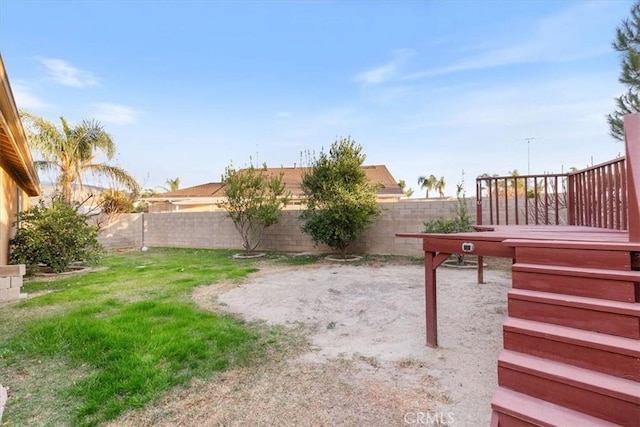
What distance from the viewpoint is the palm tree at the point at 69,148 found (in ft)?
33.8

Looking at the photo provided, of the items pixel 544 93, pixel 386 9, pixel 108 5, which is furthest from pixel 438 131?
pixel 108 5

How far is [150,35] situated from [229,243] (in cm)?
670

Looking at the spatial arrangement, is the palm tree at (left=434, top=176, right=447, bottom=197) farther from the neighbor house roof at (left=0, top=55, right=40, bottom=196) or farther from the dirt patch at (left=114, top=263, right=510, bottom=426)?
the neighbor house roof at (left=0, top=55, right=40, bottom=196)

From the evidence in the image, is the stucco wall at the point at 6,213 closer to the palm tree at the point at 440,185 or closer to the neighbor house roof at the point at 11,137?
the neighbor house roof at the point at 11,137

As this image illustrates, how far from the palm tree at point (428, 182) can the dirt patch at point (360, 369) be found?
36.9 meters

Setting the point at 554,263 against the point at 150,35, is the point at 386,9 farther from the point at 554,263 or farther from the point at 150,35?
the point at 554,263

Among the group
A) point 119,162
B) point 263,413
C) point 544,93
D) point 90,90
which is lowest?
point 263,413

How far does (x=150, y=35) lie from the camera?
9.08 meters

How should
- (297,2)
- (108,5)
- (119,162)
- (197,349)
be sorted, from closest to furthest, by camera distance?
(197,349), (108,5), (297,2), (119,162)

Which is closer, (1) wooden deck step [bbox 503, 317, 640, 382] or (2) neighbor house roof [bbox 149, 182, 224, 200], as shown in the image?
(1) wooden deck step [bbox 503, 317, 640, 382]

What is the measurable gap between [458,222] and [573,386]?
20.6 ft

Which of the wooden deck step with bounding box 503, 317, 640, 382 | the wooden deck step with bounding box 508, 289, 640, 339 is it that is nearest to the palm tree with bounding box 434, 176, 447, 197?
the wooden deck step with bounding box 508, 289, 640, 339

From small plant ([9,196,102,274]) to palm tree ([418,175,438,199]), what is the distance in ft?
123

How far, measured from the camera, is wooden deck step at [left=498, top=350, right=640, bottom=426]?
1.41 metres
